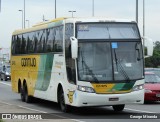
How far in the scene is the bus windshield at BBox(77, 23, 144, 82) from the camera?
16.5 m

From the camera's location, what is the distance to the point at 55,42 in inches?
747

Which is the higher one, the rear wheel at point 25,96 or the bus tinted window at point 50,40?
the bus tinted window at point 50,40

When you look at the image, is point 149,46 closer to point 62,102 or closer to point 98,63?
point 98,63

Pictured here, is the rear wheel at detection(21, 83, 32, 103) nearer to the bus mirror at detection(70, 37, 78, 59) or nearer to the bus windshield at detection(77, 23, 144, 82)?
the bus windshield at detection(77, 23, 144, 82)

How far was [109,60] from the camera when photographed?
1664cm

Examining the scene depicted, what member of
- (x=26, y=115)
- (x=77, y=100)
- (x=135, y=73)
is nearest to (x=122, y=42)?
(x=135, y=73)

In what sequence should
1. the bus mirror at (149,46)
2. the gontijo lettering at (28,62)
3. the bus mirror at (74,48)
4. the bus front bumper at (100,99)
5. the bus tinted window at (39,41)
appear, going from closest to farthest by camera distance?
the bus mirror at (74,48), the bus front bumper at (100,99), the bus mirror at (149,46), the bus tinted window at (39,41), the gontijo lettering at (28,62)

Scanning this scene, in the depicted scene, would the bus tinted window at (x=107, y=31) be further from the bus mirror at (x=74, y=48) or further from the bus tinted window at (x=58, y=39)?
the bus tinted window at (x=58, y=39)

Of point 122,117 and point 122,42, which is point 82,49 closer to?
point 122,42

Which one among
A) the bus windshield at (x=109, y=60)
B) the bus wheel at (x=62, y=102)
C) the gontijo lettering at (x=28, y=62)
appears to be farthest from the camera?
the gontijo lettering at (x=28, y=62)

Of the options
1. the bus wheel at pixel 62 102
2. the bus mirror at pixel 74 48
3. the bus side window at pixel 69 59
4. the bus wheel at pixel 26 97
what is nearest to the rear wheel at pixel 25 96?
the bus wheel at pixel 26 97

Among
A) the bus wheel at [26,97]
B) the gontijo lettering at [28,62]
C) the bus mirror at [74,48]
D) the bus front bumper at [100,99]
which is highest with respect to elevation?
the bus mirror at [74,48]

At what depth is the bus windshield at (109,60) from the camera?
1648cm

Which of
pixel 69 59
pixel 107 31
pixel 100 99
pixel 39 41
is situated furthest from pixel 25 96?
pixel 100 99
